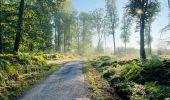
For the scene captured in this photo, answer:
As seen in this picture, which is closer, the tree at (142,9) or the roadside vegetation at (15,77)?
the roadside vegetation at (15,77)

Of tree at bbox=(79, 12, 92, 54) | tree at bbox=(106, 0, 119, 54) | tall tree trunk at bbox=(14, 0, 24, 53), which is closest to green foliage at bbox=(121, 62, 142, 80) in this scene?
tall tree trunk at bbox=(14, 0, 24, 53)

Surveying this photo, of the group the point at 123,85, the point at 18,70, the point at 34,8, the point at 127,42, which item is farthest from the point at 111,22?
the point at 123,85

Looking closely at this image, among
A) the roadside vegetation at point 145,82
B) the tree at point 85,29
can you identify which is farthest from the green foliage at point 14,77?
the tree at point 85,29

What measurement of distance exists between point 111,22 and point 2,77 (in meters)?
73.1

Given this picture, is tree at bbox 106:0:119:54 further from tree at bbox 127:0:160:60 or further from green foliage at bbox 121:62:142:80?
green foliage at bbox 121:62:142:80

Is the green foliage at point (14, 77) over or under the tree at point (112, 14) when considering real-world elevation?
under

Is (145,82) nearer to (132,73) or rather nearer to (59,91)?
(132,73)

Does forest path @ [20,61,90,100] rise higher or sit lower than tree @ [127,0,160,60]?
lower

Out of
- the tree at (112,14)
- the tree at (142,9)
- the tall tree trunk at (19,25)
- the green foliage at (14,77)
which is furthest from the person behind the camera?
the tree at (112,14)

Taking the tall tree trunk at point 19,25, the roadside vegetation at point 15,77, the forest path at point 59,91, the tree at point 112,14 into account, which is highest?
the tree at point 112,14

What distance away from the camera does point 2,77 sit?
730 inches

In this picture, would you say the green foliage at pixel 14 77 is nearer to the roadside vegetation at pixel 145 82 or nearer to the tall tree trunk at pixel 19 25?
the tall tree trunk at pixel 19 25

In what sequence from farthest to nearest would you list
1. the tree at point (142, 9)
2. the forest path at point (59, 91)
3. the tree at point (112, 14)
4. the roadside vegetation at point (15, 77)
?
the tree at point (112, 14)
the tree at point (142, 9)
the roadside vegetation at point (15, 77)
the forest path at point (59, 91)

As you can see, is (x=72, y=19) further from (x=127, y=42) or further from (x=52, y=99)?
(x=52, y=99)
